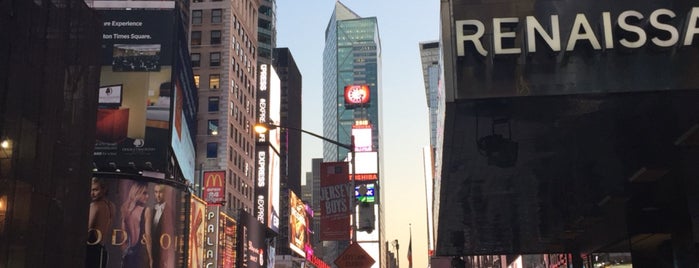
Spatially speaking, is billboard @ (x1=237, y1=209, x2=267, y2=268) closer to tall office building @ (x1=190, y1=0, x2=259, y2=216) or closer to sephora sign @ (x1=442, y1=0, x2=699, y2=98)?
tall office building @ (x1=190, y1=0, x2=259, y2=216)

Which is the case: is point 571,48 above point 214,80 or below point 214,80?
below

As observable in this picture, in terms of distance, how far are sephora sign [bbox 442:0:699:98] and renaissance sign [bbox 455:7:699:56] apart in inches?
0.6

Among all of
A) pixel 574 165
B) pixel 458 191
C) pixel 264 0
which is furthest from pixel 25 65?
pixel 264 0

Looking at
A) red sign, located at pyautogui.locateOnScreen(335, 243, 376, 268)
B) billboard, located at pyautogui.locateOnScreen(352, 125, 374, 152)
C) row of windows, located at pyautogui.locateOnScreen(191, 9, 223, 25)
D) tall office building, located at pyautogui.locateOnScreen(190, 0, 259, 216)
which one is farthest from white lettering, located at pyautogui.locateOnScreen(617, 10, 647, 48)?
billboard, located at pyautogui.locateOnScreen(352, 125, 374, 152)

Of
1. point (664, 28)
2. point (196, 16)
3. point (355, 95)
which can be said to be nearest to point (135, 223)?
point (664, 28)

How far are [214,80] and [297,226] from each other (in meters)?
29.2

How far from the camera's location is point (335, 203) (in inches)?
923

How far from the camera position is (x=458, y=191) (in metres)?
21.8

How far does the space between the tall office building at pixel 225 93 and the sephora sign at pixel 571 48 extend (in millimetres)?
89658

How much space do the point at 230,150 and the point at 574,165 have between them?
91.0 metres

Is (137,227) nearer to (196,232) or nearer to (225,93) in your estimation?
(196,232)

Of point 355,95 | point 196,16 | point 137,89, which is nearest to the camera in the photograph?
point 137,89

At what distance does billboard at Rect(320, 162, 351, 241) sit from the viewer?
2305 centimetres

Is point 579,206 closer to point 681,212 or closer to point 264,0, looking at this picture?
point 681,212
